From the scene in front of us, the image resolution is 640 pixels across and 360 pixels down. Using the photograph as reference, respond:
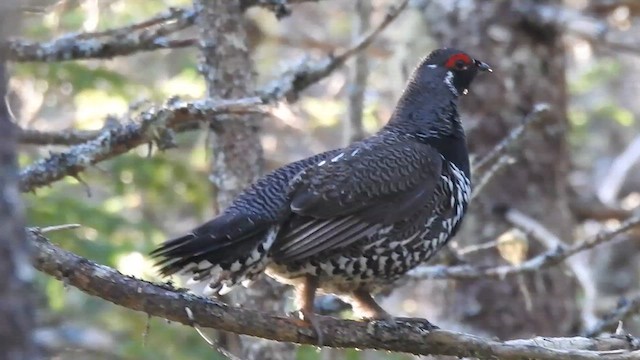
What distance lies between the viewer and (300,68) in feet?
16.3

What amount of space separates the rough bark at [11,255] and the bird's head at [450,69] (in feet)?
12.5

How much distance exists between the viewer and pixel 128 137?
13.7 feet

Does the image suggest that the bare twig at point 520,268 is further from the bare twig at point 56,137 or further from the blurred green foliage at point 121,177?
the blurred green foliage at point 121,177

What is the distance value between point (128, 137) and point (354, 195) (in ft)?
3.43

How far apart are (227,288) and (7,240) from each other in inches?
90.1

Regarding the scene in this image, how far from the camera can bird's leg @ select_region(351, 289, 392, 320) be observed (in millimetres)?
4496

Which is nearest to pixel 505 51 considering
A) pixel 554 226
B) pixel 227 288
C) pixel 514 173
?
pixel 514 173

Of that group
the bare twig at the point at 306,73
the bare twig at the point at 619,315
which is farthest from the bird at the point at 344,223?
the bare twig at the point at 619,315

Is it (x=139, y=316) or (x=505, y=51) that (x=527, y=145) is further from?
(x=139, y=316)

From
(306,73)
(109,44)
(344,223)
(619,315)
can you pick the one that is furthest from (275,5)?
(619,315)

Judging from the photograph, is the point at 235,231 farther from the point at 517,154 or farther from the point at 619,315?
the point at 517,154

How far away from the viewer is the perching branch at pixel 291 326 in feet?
10.6

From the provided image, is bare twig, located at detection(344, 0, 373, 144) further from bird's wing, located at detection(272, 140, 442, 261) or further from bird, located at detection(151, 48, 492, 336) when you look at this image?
bird's wing, located at detection(272, 140, 442, 261)

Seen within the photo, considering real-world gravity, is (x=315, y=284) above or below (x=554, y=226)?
below
